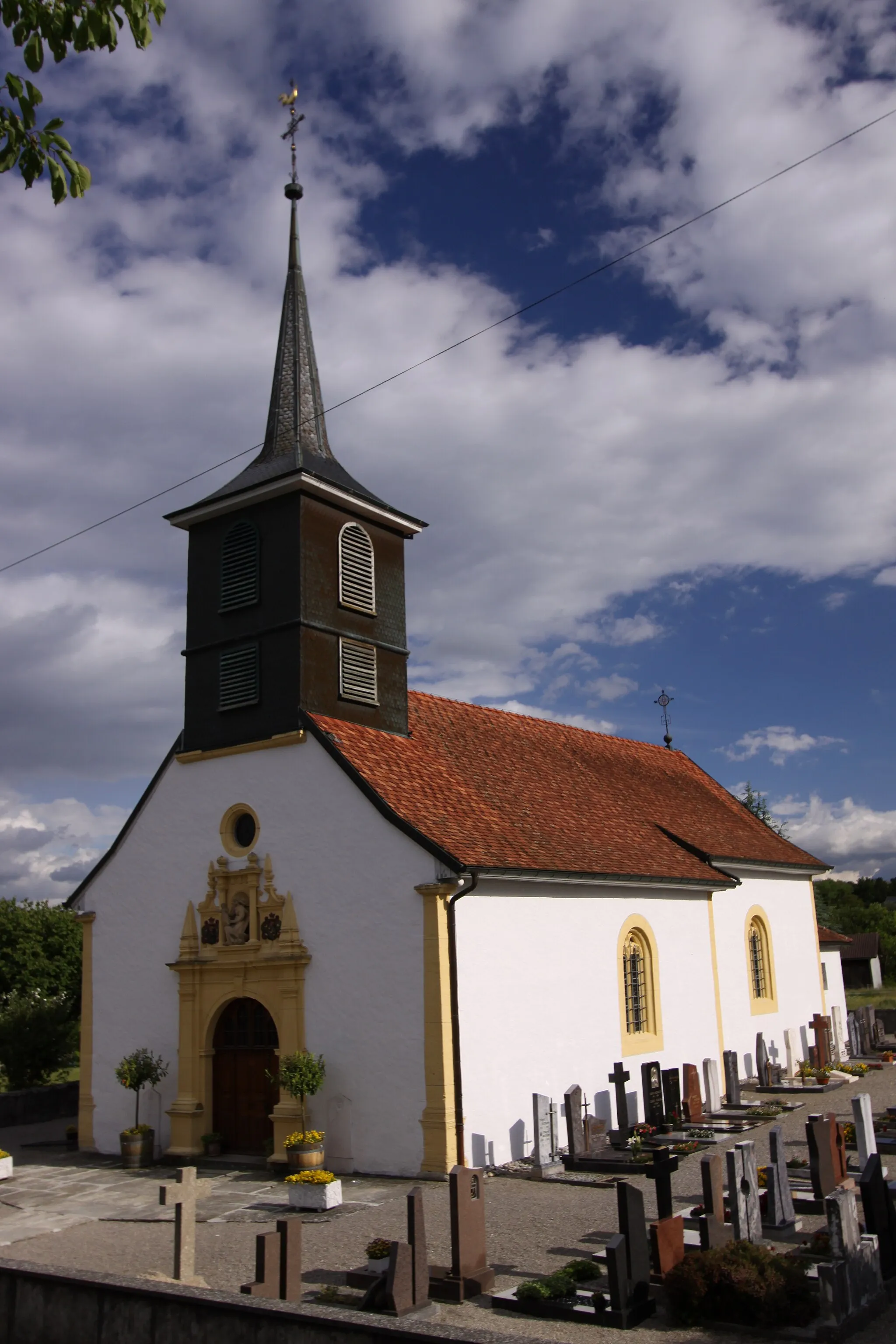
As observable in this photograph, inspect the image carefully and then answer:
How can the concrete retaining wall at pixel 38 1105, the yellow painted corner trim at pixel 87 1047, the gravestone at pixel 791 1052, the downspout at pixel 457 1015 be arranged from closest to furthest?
the downspout at pixel 457 1015 < the yellow painted corner trim at pixel 87 1047 < the concrete retaining wall at pixel 38 1105 < the gravestone at pixel 791 1052

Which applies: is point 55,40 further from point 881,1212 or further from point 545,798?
point 545,798

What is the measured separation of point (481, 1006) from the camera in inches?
652

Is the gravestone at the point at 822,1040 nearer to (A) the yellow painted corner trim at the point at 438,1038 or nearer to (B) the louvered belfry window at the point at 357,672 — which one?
(A) the yellow painted corner trim at the point at 438,1038

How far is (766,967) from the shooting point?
26.4 metres

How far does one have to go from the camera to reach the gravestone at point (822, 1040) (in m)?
24.6

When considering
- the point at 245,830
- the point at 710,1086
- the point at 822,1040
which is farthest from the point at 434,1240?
the point at 822,1040

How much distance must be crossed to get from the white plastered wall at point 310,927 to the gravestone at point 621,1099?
143 inches

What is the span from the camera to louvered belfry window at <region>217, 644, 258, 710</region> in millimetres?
19047

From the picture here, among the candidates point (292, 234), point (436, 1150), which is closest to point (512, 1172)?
point (436, 1150)

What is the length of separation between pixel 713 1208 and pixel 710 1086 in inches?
398

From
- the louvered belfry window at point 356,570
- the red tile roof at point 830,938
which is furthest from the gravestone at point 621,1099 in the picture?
the red tile roof at point 830,938

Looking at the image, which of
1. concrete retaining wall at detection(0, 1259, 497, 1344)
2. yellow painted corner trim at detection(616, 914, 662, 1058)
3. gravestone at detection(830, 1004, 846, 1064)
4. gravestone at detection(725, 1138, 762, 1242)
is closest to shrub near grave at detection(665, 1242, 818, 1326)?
gravestone at detection(725, 1138, 762, 1242)

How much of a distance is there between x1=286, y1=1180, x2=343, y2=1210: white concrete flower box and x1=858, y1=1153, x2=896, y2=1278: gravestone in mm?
6762

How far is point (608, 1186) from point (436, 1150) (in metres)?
2.39
